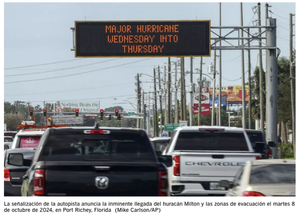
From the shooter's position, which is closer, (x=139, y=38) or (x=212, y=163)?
(x=212, y=163)

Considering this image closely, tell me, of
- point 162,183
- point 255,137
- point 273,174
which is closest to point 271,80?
point 255,137

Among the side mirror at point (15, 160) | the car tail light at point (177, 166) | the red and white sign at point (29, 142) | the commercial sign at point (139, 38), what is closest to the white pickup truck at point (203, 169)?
the car tail light at point (177, 166)

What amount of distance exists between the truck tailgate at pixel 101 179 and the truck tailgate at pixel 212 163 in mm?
5760

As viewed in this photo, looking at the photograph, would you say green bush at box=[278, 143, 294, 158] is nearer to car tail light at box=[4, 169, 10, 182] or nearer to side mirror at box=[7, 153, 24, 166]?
car tail light at box=[4, 169, 10, 182]

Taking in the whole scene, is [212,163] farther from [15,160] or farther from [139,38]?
[139,38]

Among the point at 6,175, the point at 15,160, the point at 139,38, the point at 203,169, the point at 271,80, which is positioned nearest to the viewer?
the point at 15,160

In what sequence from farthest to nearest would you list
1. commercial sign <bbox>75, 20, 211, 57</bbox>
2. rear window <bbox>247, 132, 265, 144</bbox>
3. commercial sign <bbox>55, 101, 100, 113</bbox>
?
commercial sign <bbox>55, 101, 100, 113</bbox>, commercial sign <bbox>75, 20, 211, 57</bbox>, rear window <bbox>247, 132, 265, 144</bbox>

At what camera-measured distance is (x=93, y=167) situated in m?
8.29

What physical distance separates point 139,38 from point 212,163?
55.8ft

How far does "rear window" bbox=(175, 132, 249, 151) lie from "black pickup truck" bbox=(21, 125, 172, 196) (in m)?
5.90

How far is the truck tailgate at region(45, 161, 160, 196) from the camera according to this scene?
8.19 metres

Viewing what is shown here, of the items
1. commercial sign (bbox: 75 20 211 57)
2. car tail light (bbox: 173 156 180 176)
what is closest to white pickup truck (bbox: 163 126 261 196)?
car tail light (bbox: 173 156 180 176)
